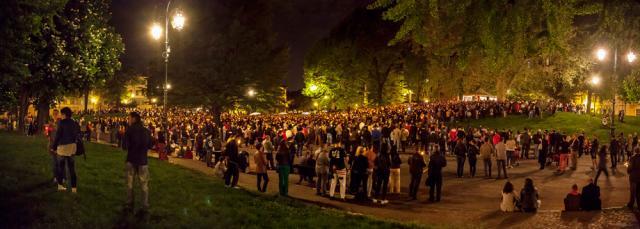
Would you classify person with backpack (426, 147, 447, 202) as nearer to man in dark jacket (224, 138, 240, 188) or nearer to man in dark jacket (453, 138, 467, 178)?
man in dark jacket (453, 138, 467, 178)

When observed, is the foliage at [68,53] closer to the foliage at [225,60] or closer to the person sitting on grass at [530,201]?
the foliage at [225,60]

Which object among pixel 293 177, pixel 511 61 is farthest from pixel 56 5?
pixel 511 61

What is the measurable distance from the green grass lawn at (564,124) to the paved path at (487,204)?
16.6 m

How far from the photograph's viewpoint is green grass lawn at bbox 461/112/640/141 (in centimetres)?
3797

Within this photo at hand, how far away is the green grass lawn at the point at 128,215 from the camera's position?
907 cm

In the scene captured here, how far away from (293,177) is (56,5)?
1190 centimetres

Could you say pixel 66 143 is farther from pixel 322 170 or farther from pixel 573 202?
pixel 573 202

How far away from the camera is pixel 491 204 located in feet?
49.0

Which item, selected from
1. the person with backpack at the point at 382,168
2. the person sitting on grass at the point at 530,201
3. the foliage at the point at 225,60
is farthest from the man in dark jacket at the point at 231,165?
the foliage at the point at 225,60

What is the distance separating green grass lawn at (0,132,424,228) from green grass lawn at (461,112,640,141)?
98.0 ft

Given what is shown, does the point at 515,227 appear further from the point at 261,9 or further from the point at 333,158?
the point at 261,9

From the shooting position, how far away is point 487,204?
14.9 metres

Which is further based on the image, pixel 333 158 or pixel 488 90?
pixel 488 90

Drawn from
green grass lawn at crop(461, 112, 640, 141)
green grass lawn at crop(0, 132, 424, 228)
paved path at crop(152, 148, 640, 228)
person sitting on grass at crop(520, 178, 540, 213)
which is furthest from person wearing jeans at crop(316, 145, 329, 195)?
green grass lawn at crop(461, 112, 640, 141)
